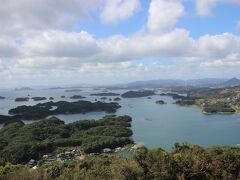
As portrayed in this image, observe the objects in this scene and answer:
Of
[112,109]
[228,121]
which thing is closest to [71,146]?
[228,121]

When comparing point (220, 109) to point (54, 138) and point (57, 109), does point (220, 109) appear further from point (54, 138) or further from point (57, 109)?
point (54, 138)

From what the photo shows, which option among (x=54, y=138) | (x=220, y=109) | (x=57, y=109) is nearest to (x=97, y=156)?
(x=54, y=138)

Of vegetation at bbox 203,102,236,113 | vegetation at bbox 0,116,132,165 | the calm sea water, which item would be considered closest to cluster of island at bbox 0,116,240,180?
vegetation at bbox 0,116,132,165

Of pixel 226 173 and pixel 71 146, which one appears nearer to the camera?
pixel 226 173

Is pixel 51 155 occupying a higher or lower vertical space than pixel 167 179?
lower

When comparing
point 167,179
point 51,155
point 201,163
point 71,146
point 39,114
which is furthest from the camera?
point 39,114

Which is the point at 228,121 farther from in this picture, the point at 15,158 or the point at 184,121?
the point at 15,158

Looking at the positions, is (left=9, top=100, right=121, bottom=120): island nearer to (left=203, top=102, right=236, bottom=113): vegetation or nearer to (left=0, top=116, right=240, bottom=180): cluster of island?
(left=0, top=116, right=240, bottom=180): cluster of island

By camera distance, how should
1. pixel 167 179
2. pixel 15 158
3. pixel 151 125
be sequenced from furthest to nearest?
pixel 151 125 < pixel 15 158 < pixel 167 179

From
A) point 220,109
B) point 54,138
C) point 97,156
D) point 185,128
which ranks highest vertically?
point 220,109
